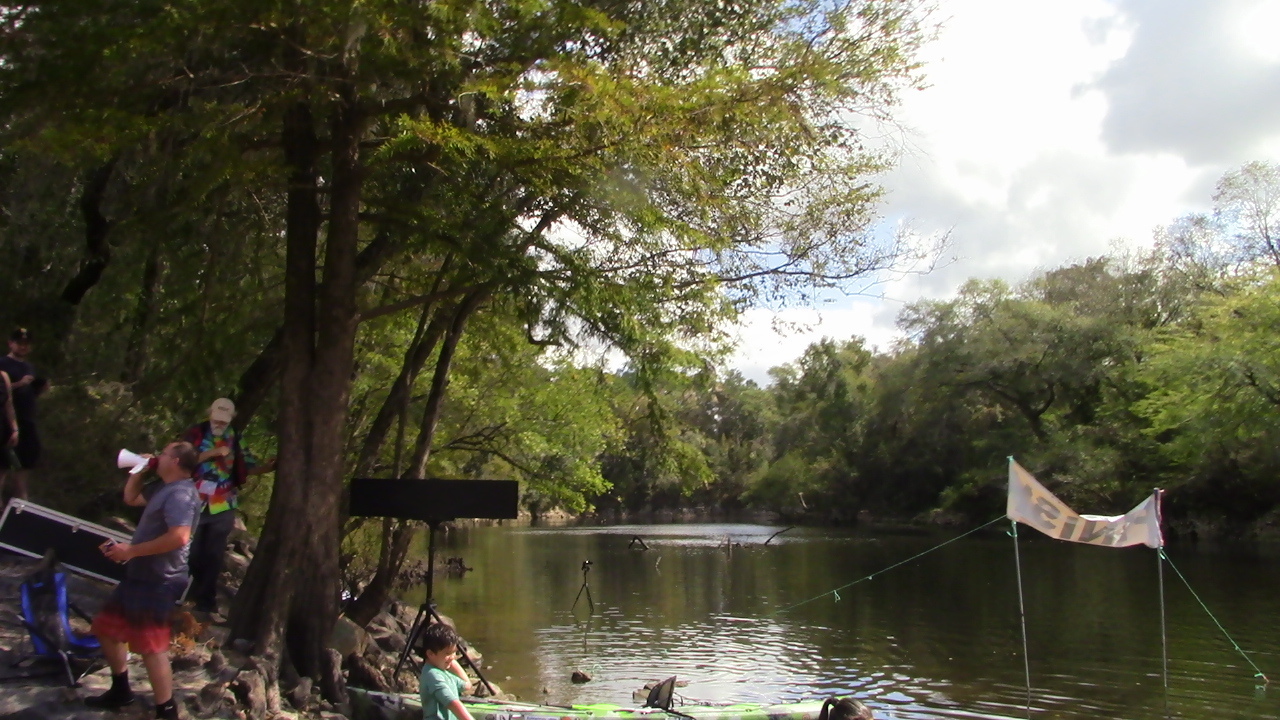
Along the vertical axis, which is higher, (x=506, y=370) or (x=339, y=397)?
(x=506, y=370)

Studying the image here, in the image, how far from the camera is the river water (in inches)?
527

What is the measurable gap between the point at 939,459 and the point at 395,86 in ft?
164

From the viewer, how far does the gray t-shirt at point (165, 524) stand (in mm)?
5879

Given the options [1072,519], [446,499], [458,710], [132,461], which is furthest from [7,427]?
[1072,519]

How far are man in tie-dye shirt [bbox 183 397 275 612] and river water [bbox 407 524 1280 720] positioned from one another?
208 inches

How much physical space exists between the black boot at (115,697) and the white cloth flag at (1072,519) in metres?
8.01

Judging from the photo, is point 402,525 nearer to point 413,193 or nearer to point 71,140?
point 413,193

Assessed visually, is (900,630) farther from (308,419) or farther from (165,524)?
(165,524)

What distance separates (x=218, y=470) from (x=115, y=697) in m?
2.46

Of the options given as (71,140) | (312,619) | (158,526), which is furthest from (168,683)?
(71,140)

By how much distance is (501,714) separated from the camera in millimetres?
8234

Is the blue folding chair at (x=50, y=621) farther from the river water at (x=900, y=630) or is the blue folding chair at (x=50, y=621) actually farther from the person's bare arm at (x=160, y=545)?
the river water at (x=900, y=630)

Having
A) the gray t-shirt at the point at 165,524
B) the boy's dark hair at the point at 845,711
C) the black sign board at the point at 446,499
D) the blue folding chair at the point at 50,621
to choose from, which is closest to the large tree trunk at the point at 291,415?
the black sign board at the point at 446,499

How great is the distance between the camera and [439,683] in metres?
5.72
